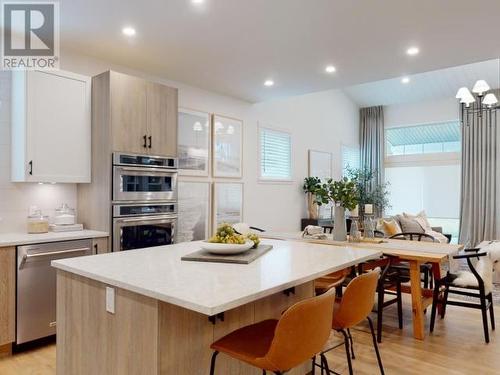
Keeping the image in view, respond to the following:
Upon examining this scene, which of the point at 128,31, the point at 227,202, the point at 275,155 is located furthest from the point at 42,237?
the point at 275,155

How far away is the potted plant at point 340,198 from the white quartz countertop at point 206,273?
51.6 inches

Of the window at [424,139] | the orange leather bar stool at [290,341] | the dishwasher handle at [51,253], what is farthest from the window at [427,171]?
the orange leather bar stool at [290,341]

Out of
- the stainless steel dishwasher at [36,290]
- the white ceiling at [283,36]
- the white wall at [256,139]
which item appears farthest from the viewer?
the white wall at [256,139]

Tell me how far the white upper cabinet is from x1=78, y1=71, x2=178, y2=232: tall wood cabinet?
125 mm

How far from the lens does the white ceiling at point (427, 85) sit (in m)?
7.46

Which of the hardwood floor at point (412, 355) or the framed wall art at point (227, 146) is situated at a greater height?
the framed wall art at point (227, 146)

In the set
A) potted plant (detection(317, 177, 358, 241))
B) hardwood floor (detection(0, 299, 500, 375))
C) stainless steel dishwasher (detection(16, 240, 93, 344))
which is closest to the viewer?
hardwood floor (detection(0, 299, 500, 375))

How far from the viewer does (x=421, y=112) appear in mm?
8828

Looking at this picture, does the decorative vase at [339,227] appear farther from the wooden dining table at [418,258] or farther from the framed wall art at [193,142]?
the framed wall art at [193,142]

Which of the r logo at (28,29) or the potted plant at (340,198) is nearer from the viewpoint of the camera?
the r logo at (28,29)

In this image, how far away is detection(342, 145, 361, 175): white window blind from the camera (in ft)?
30.1

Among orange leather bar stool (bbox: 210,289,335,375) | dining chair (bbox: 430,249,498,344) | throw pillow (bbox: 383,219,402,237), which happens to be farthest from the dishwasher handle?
throw pillow (bbox: 383,219,402,237)

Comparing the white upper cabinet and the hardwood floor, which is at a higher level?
the white upper cabinet

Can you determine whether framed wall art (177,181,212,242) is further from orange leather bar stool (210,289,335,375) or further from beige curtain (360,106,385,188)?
beige curtain (360,106,385,188)
